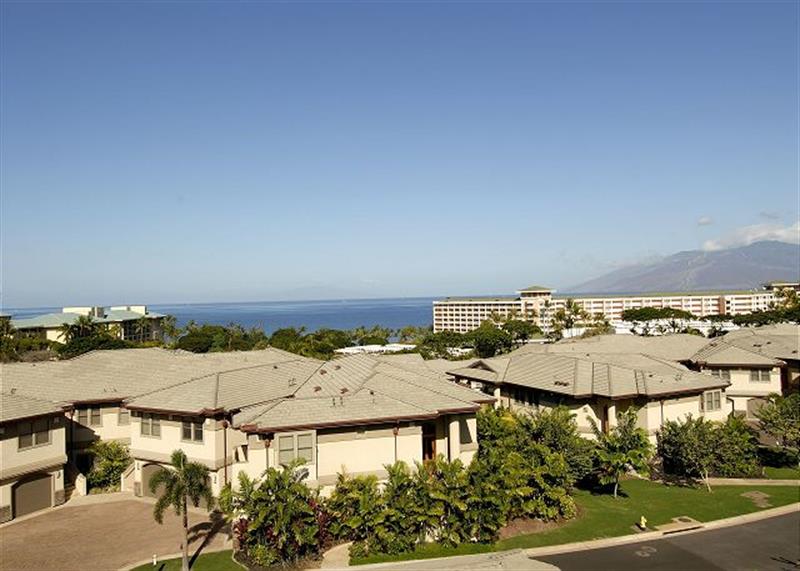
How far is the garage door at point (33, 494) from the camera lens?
2753 centimetres

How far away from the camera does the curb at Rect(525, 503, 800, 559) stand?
21.6 meters

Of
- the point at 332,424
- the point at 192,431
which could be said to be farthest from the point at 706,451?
the point at 192,431

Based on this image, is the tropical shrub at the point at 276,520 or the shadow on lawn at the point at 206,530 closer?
the tropical shrub at the point at 276,520

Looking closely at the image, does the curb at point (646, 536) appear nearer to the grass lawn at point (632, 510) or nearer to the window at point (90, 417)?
the grass lawn at point (632, 510)

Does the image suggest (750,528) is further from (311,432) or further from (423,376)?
(311,432)

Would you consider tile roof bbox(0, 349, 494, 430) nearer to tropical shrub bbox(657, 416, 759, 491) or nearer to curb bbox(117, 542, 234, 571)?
curb bbox(117, 542, 234, 571)

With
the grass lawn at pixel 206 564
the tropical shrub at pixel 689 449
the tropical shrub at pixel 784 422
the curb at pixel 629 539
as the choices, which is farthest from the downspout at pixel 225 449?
the tropical shrub at pixel 784 422

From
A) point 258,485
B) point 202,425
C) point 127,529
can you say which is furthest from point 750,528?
point 127,529

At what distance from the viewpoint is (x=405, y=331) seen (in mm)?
141625

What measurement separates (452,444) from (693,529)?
10.7 meters

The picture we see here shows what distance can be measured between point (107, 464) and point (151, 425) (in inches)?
204

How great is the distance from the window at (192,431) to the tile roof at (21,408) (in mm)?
7111

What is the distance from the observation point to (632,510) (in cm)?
2573

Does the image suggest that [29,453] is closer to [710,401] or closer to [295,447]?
[295,447]
